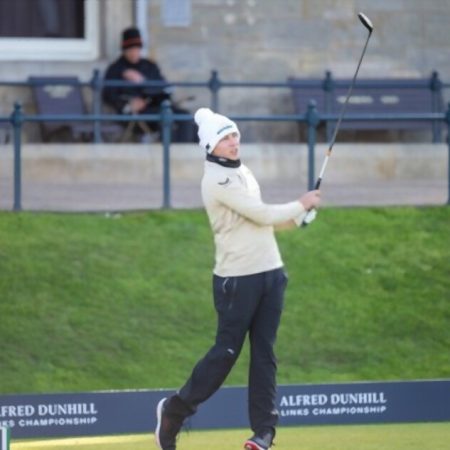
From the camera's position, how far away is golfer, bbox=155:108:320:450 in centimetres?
908

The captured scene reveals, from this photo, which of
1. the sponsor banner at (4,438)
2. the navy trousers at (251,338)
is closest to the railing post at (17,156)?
the navy trousers at (251,338)

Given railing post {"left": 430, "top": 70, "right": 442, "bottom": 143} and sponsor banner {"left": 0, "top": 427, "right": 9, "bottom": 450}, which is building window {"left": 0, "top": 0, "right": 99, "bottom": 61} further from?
sponsor banner {"left": 0, "top": 427, "right": 9, "bottom": 450}

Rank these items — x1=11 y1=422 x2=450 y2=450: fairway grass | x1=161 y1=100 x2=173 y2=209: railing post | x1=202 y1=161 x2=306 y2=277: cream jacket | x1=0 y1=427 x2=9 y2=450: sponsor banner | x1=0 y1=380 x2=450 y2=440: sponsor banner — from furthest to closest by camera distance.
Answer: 1. x1=161 y1=100 x2=173 y2=209: railing post
2. x1=0 y1=380 x2=450 y2=440: sponsor banner
3. x1=11 y1=422 x2=450 y2=450: fairway grass
4. x1=202 y1=161 x2=306 y2=277: cream jacket
5. x1=0 y1=427 x2=9 y2=450: sponsor banner

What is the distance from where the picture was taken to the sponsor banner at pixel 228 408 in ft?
34.3

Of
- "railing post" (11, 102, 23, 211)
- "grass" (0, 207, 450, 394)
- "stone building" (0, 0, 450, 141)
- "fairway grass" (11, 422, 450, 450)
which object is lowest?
"fairway grass" (11, 422, 450, 450)

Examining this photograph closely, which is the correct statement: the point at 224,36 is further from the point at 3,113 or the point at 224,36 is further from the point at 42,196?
the point at 42,196

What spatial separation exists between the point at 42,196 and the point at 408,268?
346cm

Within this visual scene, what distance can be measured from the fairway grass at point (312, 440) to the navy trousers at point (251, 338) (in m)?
0.60

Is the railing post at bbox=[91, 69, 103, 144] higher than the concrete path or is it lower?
higher

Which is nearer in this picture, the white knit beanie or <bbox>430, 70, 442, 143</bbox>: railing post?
the white knit beanie

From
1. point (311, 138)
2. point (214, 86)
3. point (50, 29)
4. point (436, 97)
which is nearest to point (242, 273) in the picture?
point (311, 138)

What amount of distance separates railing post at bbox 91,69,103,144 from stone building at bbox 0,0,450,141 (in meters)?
0.71

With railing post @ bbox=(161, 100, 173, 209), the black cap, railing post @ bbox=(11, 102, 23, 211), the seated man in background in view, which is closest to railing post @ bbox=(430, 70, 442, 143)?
the seated man in background

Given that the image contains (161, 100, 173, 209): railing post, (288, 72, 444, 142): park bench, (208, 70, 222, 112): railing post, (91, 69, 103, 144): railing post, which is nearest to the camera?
(161, 100, 173, 209): railing post
